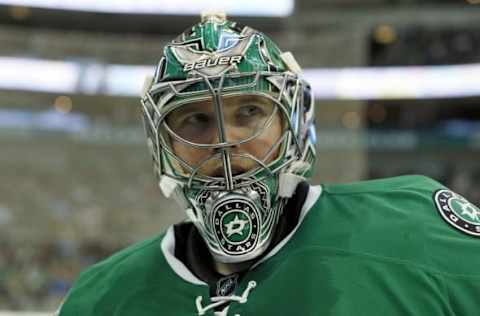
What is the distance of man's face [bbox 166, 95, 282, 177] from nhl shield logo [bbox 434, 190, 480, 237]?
228mm

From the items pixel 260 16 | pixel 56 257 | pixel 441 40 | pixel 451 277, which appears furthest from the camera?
pixel 441 40

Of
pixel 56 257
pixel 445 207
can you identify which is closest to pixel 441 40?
pixel 56 257

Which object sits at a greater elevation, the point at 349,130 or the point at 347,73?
the point at 347,73

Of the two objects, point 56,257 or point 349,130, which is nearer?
point 56,257

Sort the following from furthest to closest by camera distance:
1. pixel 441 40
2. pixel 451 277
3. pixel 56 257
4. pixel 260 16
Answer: pixel 441 40 → pixel 260 16 → pixel 56 257 → pixel 451 277

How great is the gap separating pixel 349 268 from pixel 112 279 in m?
0.35

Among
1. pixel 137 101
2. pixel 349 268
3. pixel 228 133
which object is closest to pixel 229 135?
pixel 228 133

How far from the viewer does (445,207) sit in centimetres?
95

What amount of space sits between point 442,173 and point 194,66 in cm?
418

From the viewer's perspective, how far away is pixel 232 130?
0.93m

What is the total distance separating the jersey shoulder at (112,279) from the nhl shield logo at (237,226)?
0.14 m

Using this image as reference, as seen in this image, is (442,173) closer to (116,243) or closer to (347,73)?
(347,73)

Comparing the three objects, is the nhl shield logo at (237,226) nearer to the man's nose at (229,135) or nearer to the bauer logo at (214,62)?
the man's nose at (229,135)

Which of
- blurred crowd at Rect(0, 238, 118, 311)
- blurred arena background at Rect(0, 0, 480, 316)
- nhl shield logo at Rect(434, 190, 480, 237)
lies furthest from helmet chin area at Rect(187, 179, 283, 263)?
blurred arena background at Rect(0, 0, 480, 316)
